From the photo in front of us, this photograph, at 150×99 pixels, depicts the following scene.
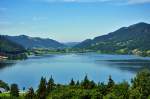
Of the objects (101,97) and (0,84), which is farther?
(0,84)

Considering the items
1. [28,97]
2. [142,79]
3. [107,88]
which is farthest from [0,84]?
[142,79]

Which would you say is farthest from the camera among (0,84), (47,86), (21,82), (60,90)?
(21,82)

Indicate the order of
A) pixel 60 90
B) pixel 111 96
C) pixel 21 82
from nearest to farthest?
pixel 111 96
pixel 60 90
pixel 21 82

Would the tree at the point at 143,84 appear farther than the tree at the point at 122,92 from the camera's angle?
Yes

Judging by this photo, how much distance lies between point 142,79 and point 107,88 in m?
8.47

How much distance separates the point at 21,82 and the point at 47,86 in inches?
Result: 2801

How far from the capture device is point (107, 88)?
7994 cm

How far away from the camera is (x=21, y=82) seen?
155875 millimetres

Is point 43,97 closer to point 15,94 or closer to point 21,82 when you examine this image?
point 15,94

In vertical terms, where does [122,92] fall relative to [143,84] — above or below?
below

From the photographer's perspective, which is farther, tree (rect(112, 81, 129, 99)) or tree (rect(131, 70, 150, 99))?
tree (rect(131, 70, 150, 99))

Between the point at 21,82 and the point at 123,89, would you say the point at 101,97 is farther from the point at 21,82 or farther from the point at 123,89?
the point at 21,82

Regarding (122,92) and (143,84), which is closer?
(122,92)

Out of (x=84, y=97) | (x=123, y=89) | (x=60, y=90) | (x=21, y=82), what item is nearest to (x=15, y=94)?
(x=60, y=90)
